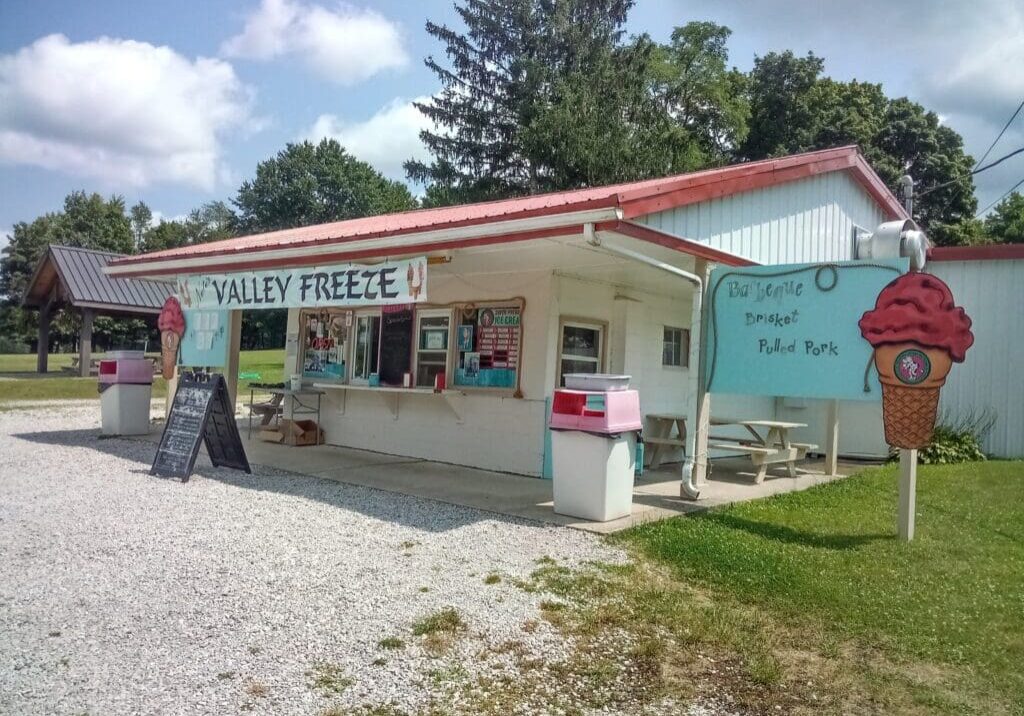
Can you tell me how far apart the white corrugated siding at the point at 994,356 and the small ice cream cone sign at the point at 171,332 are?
12.2 meters

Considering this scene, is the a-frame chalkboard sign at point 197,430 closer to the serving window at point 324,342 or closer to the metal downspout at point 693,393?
the serving window at point 324,342

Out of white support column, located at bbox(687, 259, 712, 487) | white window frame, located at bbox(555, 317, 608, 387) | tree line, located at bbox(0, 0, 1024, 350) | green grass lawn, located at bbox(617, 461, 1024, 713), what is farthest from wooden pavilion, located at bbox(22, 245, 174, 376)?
green grass lawn, located at bbox(617, 461, 1024, 713)

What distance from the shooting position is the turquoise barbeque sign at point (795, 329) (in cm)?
689

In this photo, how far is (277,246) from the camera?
377 inches

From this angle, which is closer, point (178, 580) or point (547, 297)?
point (178, 580)

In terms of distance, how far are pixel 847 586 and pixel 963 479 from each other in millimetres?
5434

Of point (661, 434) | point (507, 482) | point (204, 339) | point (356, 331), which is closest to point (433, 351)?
point (356, 331)

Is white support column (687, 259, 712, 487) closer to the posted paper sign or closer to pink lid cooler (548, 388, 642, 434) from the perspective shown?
pink lid cooler (548, 388, 642, 434)

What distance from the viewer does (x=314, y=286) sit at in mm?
9016

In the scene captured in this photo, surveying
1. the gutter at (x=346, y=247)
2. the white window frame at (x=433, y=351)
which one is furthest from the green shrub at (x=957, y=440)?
the gutter at (x=346, y=247)

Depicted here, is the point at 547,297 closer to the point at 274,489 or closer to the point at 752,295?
the point at 752,295

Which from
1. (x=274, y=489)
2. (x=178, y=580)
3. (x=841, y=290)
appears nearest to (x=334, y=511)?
(x=274, y=489)

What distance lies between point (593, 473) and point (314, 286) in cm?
427

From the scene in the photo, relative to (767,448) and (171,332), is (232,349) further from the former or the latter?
(767,448)
